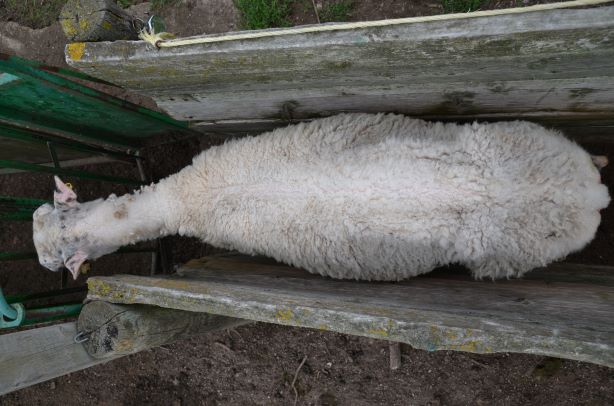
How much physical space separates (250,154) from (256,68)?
2.44ft

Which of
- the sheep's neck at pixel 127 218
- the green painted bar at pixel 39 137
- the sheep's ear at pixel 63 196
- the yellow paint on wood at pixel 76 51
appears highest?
the yellow paint on wood at pixel 76 51

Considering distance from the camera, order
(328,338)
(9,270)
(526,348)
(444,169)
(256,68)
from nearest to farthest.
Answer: (526,348) < (256,68) < (444,169) < (328,338) < (9,270)

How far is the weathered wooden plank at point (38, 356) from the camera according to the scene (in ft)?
7.65

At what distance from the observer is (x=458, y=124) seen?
2.60 meters

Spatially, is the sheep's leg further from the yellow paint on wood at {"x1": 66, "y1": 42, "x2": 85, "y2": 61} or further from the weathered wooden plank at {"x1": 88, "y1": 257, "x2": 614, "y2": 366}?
the yellow paint on wood at {"x1": 66, "y1": 42, "x2": 85, "y2": 61}

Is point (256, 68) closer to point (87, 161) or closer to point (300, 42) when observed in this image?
point (300, 42)

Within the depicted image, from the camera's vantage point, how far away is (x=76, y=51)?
229 cm

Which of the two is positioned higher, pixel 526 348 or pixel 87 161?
pixel 87 161

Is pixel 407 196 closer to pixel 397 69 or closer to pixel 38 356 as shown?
pixel 397 69

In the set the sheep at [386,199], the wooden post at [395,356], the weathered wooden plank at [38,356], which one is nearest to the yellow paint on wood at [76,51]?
the sheep at [386,199]

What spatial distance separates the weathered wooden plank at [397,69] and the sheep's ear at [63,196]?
0.92m

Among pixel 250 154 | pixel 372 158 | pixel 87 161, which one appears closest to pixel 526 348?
pixel 372 158

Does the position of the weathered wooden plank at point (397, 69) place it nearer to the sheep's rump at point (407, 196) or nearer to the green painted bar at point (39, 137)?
the sheep's rump at point (407, 196)

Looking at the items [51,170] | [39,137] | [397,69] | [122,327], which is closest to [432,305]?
[397,69]
